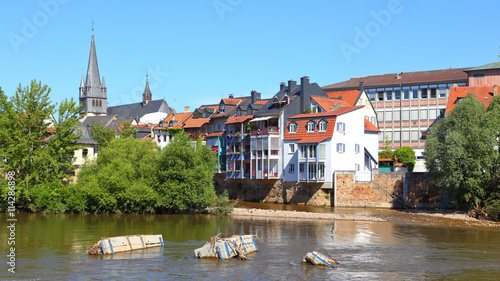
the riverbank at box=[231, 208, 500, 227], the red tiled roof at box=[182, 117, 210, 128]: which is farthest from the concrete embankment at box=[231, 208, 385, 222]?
the red tiled roof at box=[182, 117, 210, 128]

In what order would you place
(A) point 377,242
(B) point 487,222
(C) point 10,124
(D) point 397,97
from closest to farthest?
(A) point 377,242
(B) point 487,222
(C) point 10,124
(D) point 397,97

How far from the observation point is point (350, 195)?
2697 inches

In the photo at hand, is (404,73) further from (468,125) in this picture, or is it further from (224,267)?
(224,267)

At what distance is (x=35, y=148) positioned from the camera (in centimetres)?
6450

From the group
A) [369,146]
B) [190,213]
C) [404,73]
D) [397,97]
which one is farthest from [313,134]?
[404,73]

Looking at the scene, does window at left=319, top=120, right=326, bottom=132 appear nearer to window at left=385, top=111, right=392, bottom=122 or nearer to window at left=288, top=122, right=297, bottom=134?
window at left=288, top=122, right=297, bottom=134

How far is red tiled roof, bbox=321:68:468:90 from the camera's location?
91544 millimetres

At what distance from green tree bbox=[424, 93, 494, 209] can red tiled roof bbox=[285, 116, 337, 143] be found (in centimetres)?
1338

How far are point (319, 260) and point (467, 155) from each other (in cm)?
2868

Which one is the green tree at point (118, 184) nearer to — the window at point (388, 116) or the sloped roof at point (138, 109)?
the window at point (388, 116)

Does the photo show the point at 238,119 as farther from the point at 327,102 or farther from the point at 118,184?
the point at 118,184

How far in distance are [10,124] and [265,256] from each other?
3950 centimetres

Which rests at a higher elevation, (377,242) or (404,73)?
(404,73)

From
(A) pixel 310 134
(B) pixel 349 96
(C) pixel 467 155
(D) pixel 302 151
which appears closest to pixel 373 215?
(C) pixel 467 155
